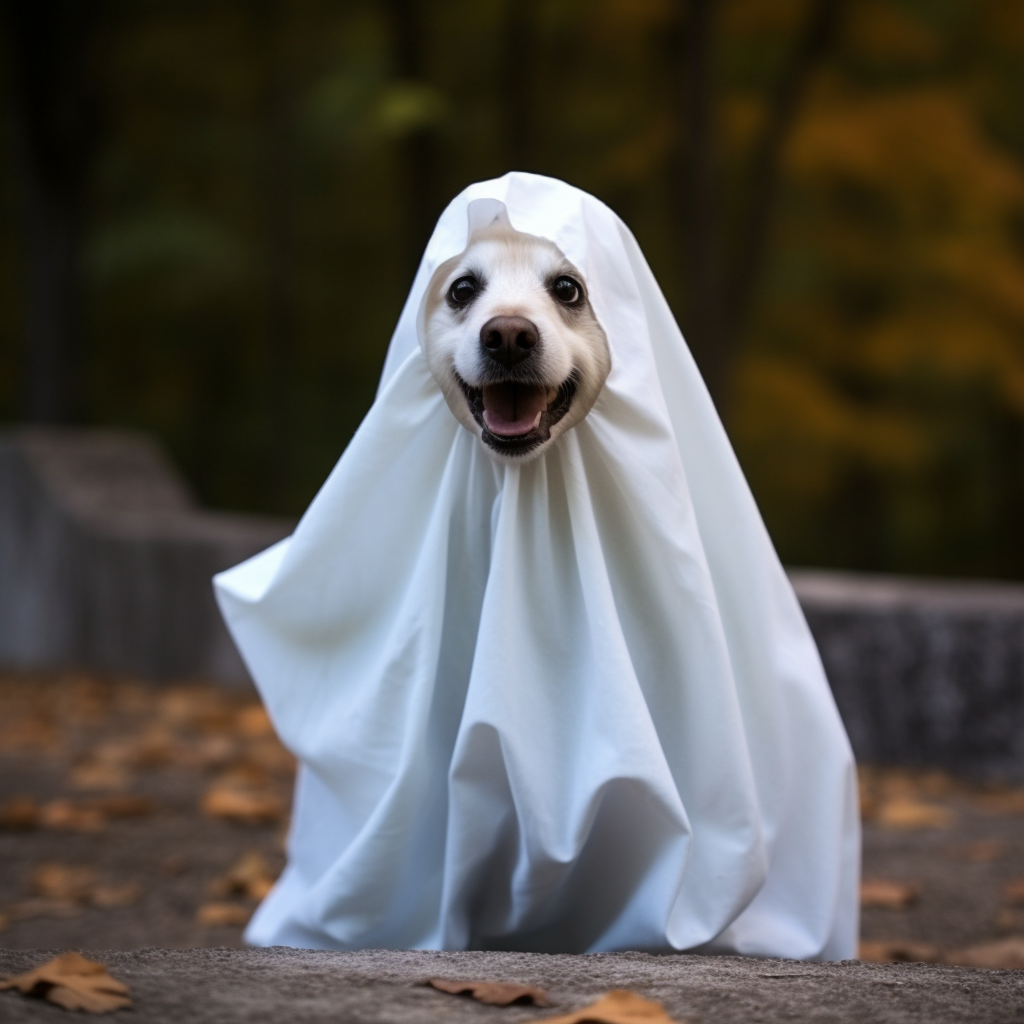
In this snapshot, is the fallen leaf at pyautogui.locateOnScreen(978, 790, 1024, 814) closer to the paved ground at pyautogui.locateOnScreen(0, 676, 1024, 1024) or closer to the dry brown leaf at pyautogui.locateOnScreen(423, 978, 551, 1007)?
the paved ground at pyautogui.locateOnScreen(0, 676, 1024, 1024)

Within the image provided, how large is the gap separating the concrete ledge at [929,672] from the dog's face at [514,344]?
135 inches

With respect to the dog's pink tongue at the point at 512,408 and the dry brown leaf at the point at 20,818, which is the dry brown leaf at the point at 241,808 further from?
the dog's pink tongue at the point at 512,408

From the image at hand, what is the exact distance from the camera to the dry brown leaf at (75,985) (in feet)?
6.28

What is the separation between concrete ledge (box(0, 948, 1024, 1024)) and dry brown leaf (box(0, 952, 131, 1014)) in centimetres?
3

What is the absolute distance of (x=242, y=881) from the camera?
4141 mm

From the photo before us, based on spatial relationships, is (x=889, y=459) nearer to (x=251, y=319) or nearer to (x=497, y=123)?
(x=497, y=123)

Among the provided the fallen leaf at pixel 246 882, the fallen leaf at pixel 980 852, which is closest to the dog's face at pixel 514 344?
the fallen leaf at pixel 246 882

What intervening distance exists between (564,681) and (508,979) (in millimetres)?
803

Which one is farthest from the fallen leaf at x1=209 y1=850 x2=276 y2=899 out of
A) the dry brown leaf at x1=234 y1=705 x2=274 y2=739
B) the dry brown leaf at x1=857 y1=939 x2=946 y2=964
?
the dry brown leaf at x1=234 y1=705 x2=274 y2=739

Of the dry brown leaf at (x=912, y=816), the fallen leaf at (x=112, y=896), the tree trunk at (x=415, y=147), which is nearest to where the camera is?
→ the fallen leaf at (x=112, y=896)

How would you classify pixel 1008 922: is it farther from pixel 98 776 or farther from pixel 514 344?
pixel 98 776

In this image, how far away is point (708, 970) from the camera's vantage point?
92.2 inches

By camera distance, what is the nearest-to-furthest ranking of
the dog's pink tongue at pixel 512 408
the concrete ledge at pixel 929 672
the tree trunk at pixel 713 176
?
1. the dog's pink tongue at pixel 512 408
2. the concrete ledge at pixel 929 672
3. the tree trunk at pixel 713 176

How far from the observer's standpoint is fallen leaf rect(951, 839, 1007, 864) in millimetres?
4582
